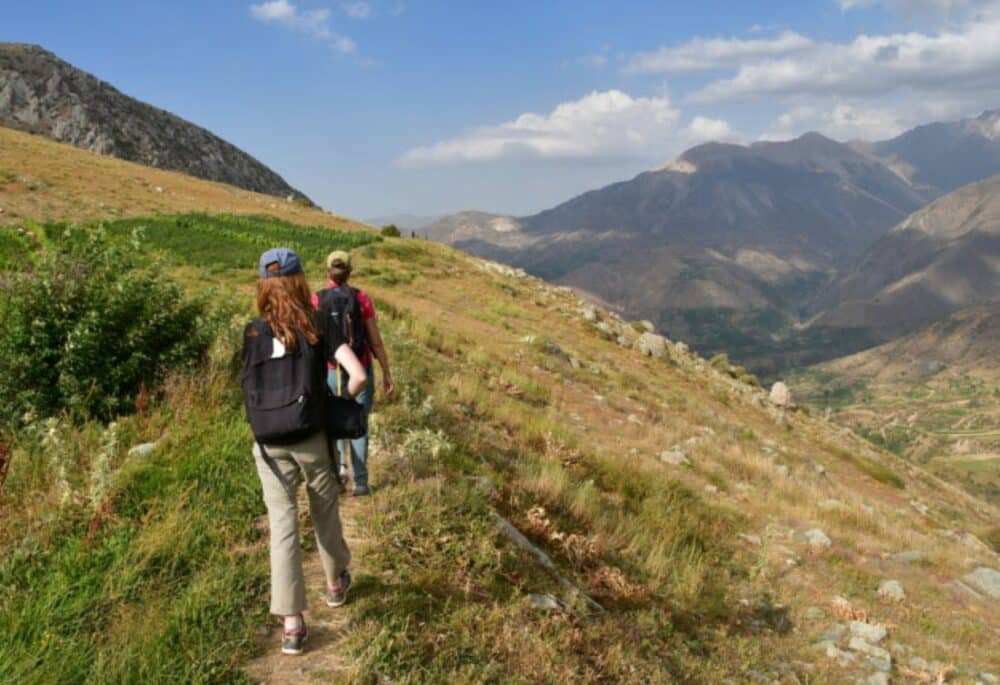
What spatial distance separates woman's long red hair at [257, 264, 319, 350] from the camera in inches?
141

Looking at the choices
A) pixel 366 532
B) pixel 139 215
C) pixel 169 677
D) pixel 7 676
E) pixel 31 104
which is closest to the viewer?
pixel 7 676

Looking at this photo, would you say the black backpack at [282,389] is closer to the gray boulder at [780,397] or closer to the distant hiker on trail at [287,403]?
the distant hiker on trail at [287,403]

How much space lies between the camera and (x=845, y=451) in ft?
87.1

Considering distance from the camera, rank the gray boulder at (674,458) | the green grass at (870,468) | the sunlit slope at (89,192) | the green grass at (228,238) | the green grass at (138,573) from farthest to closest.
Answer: the sunlit slope at (89,192)
the green grass at (870,468)
the green grass at (228,238)
the gray boulder at (674,458)
the green grass at (138,573)

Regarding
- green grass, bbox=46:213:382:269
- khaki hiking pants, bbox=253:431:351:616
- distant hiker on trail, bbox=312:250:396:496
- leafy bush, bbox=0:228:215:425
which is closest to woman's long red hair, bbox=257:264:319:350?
khaki hiking pants, bbox=253:431:351:616

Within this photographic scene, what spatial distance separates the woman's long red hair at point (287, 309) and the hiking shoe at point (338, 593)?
5.58 feet

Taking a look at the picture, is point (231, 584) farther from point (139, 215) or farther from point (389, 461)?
point (139, 215)

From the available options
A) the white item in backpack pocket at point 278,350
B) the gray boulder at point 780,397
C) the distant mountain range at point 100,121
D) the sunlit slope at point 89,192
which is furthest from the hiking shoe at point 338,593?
the distant mountain range at point 100,121

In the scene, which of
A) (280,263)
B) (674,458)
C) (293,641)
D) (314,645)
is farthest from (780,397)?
(280,263)

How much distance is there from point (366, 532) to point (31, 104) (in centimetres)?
8965

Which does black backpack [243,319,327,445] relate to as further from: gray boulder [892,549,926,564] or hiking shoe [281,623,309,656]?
gray boulder [892,549,926,564]

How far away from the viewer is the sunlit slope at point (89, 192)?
26.5m

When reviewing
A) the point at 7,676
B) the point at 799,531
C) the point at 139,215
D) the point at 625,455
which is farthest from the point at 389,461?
the point at 139,215

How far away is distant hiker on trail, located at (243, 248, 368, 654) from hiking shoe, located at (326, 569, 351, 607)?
37cm
